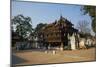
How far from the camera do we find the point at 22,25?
2635 mm

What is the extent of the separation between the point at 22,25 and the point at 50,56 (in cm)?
61

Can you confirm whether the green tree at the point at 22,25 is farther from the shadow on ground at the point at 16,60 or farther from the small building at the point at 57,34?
the shadow on ground at the point at 16,60

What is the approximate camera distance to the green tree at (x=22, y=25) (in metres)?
2.59

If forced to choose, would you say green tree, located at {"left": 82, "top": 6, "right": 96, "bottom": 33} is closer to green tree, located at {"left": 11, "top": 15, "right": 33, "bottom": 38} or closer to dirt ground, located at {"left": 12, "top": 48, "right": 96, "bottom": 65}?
dirt ground, located at {"left": 12, "top": 48, "right": 96, "bottom": 65}

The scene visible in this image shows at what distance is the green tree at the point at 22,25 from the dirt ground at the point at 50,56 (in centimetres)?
27

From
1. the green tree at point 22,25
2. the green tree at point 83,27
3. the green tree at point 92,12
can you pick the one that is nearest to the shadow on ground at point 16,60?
the green tree at point 22,25

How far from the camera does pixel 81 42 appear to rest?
2928 mm

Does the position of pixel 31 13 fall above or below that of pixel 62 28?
above

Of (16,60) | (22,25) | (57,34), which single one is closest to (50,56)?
(57,34)

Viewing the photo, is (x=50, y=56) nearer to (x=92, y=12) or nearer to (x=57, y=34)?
(x=57, y=34)

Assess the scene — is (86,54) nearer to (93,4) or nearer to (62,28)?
(62,28)

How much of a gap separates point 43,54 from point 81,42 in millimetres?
639

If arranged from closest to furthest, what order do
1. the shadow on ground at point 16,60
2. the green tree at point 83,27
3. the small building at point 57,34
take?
the shadow on ground at point 16,60, the small building at point 57,34, the green tree at point 83,27
